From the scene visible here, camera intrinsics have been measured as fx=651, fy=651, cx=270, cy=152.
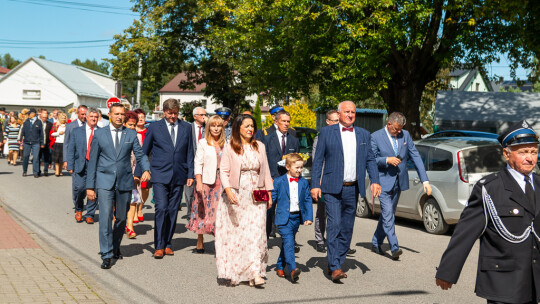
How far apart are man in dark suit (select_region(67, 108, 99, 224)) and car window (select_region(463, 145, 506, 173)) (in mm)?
6076

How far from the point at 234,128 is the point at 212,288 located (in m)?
1.73

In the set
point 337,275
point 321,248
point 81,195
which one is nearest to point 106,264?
point 337,275

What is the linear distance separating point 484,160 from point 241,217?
537 centimetres

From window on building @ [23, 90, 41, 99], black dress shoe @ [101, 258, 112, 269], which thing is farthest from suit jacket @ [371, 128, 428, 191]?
window on building @ [23, 90, 41, 99]

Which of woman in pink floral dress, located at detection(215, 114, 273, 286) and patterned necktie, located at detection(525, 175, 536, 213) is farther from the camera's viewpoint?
woman in pink floral dress, located at detection(215, 114, 273, 286)

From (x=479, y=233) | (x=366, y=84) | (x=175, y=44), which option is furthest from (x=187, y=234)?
(x=175, y=44)

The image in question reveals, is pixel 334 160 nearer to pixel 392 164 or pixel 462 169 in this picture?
pixel 392 164

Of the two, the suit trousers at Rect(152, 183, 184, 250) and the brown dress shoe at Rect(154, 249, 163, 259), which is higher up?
the suit trousers at Rect(152, 183, 184, 250)

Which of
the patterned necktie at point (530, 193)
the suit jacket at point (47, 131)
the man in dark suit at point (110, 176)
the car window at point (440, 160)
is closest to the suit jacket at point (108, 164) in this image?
the man in dark suit at point (110, 176)

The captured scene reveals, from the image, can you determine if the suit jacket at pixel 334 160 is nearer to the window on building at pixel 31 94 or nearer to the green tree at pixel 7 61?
the window on building at pixel 31 94

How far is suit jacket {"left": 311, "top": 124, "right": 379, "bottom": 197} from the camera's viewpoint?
7.40m

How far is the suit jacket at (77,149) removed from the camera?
33.6 feet

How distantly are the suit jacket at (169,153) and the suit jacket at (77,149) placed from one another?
1933mm

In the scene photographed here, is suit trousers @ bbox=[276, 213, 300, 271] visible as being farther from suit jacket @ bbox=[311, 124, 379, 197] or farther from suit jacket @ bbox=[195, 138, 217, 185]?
suit jacket @ bbox=[195, 138, 217, 185]
